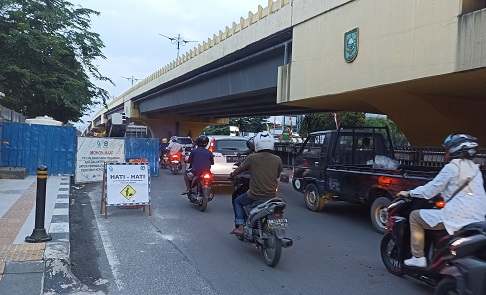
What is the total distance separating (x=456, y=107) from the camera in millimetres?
12859

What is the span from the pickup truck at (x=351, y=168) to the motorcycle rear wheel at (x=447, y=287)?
12.6ft

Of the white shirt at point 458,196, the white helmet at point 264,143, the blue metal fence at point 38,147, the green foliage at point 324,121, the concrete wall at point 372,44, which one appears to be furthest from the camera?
the green foliage at point 324,121

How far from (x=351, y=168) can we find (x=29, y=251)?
20.8 ft

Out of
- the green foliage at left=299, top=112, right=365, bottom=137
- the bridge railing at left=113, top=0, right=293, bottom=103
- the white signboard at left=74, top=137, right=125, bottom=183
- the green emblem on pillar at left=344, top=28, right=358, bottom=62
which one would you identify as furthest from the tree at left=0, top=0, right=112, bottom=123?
the green foliage at left=299, top=112, right=365, bottom=137

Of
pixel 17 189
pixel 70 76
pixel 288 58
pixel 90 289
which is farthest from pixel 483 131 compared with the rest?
pixel 70 76

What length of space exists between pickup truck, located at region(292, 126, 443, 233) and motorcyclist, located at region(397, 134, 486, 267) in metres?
3.16

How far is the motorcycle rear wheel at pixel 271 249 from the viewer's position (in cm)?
567

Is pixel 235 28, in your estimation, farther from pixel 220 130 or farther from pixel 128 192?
pixel 220 130

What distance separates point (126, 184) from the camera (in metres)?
9.24

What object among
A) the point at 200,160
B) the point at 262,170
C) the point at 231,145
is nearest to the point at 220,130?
the point at 231,145

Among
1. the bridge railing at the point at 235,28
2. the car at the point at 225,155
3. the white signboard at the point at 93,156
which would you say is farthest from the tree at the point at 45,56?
the car at the point at 225,155

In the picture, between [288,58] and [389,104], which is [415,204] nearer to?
[389,104]

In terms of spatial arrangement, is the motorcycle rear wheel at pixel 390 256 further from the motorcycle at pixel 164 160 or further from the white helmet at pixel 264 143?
the motorcycle at pixel 164 160

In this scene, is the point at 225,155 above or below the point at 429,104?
below
